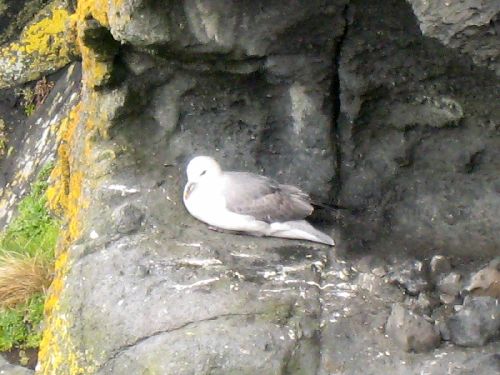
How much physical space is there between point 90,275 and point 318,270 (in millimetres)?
1019

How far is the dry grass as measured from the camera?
216 inches

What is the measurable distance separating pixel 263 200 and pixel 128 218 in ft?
2.10

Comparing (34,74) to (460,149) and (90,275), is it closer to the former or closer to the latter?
(90,275)

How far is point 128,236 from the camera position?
454 centimetres

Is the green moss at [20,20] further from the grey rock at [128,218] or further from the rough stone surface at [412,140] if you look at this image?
the rough stone surface at [412,140]

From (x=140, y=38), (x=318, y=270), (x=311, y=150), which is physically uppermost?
(x=140, y=38)

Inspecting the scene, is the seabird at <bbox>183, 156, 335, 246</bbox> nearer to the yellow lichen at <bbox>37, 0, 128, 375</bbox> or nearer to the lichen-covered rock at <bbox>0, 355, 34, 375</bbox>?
the yellow lichen at <bbox>37, 0, 128, 375</bbox>

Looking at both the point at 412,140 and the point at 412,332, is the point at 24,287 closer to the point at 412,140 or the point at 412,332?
the point at 412,140

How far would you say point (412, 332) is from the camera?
3.93 meters

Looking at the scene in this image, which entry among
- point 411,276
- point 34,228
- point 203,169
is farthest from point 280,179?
point 34,228

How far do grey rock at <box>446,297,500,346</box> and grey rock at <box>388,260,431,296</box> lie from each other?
30 centimetres

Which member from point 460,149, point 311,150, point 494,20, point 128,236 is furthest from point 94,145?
point 494,20

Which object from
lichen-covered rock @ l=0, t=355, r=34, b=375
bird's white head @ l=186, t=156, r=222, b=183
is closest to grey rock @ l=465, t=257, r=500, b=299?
bird's white head @ l=186, t=156, r=222, b=183

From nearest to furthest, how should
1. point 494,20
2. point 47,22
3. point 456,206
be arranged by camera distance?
point 494,20 < point 456,206 < point 47,22
